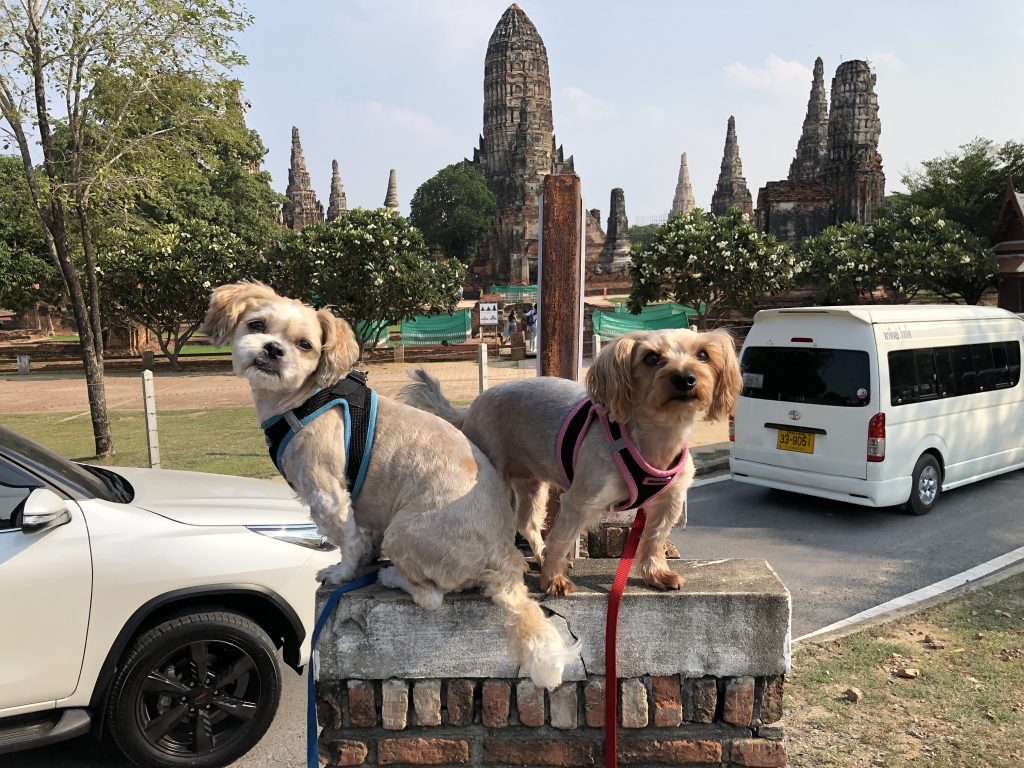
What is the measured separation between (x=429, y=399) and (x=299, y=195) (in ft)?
245

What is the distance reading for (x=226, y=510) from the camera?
12.8 ft

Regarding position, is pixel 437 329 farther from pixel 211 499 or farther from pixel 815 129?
pixel 815 129

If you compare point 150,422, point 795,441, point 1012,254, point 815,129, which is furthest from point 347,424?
point 815,129

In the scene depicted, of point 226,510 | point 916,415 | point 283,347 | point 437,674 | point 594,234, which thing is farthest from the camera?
point 594,234

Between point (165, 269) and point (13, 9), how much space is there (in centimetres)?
1718

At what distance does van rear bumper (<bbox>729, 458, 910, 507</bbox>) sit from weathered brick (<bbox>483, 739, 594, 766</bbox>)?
20.2ft

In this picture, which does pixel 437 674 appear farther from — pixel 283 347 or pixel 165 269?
pixel 165 269

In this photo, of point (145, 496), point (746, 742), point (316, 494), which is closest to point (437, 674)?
point (316, 494)

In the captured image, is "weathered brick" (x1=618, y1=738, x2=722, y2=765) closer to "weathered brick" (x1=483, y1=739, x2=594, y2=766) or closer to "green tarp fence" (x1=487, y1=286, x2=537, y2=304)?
"weathered brick" (x1=483, y1=739, x2=594, y2=766)

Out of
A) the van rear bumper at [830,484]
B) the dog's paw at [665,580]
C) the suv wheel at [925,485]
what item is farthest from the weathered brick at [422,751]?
the suv wheel at [925,485]

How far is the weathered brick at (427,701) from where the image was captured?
2404 mm

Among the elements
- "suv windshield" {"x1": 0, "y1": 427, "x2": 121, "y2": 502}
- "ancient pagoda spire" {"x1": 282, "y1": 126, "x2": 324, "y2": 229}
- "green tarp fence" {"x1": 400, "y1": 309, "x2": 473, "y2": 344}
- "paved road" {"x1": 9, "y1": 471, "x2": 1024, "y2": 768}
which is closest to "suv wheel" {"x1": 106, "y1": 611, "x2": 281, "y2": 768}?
"paved road" {"x1": 9, "y1": 471, "x2": 1024, "y2": 768}

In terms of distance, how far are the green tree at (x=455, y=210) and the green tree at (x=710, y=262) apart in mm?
36875

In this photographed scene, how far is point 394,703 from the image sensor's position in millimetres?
2395
